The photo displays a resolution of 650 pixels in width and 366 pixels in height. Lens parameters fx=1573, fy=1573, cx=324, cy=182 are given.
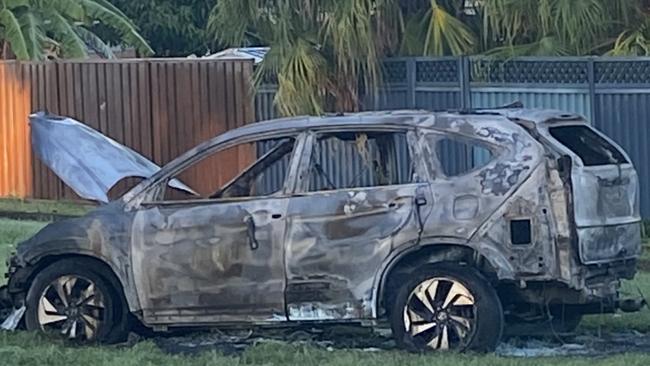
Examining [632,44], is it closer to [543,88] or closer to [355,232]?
[543,88]

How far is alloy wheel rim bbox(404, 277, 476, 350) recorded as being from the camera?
9.63 meters

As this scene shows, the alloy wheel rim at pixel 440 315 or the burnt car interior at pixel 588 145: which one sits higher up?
the burnt car interior at pixel 588 145

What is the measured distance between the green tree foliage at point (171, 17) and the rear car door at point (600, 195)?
2262 cm

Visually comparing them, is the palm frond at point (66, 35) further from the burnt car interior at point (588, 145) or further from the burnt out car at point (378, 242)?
the burnt car interior at point (588, 145)

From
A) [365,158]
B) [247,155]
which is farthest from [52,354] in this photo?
[247,155]

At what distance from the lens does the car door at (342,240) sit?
9.84 metres

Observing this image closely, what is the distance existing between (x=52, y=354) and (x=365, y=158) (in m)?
2.68

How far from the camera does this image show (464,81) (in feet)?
56.9

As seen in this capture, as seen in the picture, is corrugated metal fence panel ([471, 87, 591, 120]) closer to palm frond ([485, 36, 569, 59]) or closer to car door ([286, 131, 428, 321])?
palm frond ([485, 36, 569, 59])

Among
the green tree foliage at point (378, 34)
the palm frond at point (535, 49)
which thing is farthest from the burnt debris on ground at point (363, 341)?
the palm frond at point (535, 49)

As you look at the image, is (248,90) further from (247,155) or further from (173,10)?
(173,10)

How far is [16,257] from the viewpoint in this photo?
10703 mm

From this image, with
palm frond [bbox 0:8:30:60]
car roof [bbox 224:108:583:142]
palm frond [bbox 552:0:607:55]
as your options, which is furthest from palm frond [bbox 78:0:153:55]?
car roof [bbox 224:108:583:142]

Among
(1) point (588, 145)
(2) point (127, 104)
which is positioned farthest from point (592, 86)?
(2) point (127, 104)
